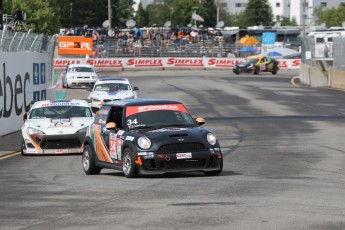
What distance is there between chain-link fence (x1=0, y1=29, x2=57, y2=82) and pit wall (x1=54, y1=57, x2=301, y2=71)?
134 feet

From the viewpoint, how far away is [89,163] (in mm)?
18656

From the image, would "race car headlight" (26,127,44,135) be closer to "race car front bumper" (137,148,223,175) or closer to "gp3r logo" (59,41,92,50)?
"race car front bumper" (137,148,223,175)

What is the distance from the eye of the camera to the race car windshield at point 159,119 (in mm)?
17594

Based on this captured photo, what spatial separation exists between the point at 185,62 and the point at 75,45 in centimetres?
1053

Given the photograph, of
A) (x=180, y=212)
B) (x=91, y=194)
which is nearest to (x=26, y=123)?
(x=91, y=194)

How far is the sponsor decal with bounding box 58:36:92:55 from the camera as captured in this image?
274ft

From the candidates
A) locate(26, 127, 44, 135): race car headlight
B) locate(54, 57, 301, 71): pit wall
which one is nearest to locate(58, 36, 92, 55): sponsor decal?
locate(54, 57, 301, 71): pit wall

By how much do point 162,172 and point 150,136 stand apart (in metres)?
0.63

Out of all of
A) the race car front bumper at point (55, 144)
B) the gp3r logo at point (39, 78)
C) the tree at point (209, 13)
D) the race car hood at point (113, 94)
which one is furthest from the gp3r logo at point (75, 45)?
the tree at point (209, 13)

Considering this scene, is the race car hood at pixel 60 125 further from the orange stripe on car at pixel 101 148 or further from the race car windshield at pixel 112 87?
the race car windshield at pixel 112 87

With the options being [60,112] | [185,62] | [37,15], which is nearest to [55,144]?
[60,112]

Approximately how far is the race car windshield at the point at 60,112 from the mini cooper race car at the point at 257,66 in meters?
52.9

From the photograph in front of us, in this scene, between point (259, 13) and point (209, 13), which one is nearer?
point (209, 13)

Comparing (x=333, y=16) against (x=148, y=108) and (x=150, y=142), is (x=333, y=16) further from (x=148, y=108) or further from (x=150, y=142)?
(x=150, y=142)
